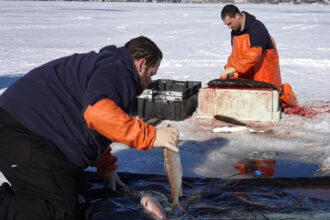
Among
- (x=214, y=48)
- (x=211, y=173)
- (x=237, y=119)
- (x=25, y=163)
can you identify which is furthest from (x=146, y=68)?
(x=214, y=48)

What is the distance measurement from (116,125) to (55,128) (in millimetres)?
480

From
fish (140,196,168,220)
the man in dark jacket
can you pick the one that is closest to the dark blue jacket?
the man in dark jacket

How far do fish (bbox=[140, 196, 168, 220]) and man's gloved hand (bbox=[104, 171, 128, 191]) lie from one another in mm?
520

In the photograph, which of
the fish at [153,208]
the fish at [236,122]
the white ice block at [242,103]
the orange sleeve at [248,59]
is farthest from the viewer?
the orange sleeve at [248,59]

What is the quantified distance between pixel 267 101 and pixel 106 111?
4.16 meters

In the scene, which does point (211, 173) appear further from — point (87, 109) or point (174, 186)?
point (87, 109)

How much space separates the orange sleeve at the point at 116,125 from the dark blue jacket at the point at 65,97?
14cm

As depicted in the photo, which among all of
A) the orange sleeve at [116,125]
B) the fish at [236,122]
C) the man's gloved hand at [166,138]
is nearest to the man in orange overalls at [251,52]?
the fish at [236,122]

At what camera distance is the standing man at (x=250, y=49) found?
6254mm

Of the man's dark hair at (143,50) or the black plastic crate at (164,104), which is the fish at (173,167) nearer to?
the man's dark hair at (143,50)

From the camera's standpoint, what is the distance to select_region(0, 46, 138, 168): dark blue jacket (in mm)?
2543

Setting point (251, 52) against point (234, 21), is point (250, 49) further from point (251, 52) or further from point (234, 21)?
point (234, 21)

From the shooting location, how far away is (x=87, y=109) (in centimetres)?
236

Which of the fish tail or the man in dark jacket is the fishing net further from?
the man in dark jacket
